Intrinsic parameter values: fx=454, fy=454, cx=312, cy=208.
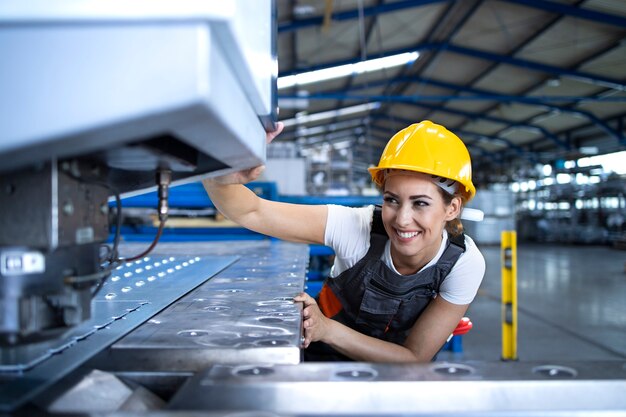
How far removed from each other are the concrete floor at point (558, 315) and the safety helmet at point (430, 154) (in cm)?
91

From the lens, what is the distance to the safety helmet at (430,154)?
1.69 metres

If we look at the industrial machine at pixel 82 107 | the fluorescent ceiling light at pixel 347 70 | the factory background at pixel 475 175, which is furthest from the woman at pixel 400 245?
the fluorescent ceiling light at pixel 347 70

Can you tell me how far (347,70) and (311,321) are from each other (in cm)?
1052

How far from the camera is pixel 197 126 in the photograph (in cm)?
59

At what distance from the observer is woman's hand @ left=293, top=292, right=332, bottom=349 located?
4.61ft

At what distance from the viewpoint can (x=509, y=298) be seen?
3789mm

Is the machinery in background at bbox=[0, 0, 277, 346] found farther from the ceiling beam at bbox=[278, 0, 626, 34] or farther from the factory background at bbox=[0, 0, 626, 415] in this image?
the ceiling beam at bbox=[278, 0, 626, 34]

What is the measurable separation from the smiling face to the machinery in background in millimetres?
1063

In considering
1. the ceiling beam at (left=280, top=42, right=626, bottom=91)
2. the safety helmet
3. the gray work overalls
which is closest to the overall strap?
the gray work overalls

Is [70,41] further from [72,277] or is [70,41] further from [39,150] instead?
[72,277]

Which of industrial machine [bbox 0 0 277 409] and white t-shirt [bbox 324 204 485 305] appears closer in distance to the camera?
industrial machine [bbox 0 0 277 409]

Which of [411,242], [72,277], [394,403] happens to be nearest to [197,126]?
[72,277]

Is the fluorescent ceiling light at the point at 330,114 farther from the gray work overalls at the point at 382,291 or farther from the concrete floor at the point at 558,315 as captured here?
the gray work overalls at the point at 382,291

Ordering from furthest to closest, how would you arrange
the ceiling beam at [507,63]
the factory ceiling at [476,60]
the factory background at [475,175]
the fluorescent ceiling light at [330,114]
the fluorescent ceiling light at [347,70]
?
the fluorescent ceiling light at [330,114], the fluorescent ceiling light at [347,70], the ceiling beam at [507,63], the factory ceiling at [476,60], the factory background at [475,175]
